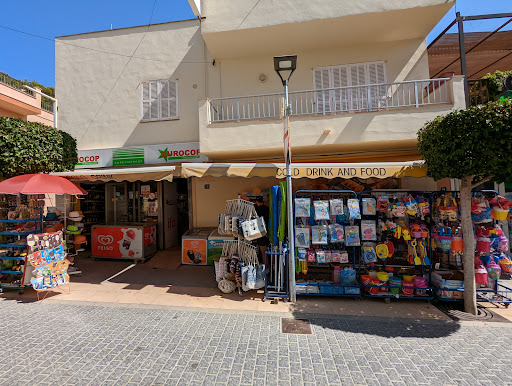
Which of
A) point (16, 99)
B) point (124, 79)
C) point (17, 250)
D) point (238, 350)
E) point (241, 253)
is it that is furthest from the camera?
point (16, 99)

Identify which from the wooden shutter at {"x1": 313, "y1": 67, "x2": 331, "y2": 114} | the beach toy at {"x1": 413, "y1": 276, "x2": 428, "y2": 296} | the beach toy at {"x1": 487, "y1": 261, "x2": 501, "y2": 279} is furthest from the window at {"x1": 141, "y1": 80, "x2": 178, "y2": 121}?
the beach toy at {"x1": 487, "y1": 261, "x2": 501, "y2": 279}

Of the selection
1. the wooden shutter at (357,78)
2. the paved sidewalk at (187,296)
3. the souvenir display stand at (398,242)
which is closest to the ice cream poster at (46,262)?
the paved sidewalk at (187,296)

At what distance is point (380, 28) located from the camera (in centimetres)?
748

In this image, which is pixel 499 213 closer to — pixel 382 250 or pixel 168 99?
pixel 382 250

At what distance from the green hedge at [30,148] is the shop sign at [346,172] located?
257 inches

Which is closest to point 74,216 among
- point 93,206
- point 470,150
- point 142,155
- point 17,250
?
point 93,206

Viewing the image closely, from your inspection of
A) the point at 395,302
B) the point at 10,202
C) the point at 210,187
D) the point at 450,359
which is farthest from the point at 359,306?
the point at 10,202

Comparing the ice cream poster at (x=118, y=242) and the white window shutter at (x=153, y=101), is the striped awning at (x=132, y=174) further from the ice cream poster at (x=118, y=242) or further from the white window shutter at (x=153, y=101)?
the white window shutter at (x=153, y=101)

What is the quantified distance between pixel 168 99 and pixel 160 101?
33 cm

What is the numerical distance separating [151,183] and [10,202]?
419cm

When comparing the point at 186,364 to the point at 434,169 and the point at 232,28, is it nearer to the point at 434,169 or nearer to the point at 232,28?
the point at 434,169

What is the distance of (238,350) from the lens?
3.38 m

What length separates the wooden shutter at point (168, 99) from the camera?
924 cm

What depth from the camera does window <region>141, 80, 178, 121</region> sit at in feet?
30.3
